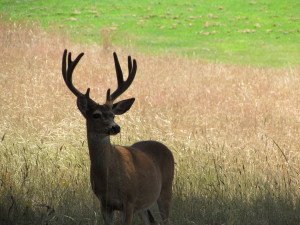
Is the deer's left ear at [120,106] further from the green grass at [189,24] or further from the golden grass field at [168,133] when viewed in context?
the green grass at [189,24]

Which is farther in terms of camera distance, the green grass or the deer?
the green grass

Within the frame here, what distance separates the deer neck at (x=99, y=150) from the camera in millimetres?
5137

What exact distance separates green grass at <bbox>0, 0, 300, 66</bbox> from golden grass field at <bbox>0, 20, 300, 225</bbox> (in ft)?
24.4

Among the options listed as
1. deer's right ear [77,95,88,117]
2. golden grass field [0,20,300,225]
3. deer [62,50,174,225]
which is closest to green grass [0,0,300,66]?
golden grass field [0,20,300,225]

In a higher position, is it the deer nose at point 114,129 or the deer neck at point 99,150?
the deer nose at point 114,129

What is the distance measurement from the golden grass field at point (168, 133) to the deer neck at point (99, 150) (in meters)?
0.45

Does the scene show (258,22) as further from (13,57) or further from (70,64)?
(70,64)

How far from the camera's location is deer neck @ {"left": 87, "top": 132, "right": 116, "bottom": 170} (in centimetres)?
514

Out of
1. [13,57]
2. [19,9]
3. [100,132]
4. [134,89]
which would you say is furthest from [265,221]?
[19,9]

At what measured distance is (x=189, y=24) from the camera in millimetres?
33719

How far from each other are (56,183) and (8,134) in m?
2.32

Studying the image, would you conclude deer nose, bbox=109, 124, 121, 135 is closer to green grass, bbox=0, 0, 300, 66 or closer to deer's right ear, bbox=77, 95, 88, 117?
deer's right ear, bbox=77, 95, 88, 117

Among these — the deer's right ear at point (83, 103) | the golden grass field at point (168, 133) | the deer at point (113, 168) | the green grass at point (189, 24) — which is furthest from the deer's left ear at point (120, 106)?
the green grass at point (189, 24)

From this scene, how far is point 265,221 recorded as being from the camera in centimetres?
610
